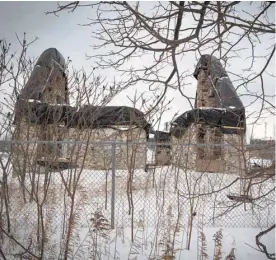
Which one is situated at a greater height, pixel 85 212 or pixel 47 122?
pixel 47 122

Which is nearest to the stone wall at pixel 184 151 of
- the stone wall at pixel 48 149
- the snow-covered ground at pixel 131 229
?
the snow-covered ground at pixel 131 229

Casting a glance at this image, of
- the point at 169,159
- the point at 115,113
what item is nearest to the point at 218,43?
the point at 169,159

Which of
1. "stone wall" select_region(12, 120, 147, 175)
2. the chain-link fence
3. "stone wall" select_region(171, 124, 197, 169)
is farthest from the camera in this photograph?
"stone wall" select_region(171, 124, 197, 169)

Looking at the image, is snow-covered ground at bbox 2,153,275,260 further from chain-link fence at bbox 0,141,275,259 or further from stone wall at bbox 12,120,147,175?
stone wall at bbox 12,120,147,175

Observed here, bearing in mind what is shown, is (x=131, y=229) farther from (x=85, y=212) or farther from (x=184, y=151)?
(x=184, y=151)

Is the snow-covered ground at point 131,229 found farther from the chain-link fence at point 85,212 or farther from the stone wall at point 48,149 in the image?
the stone wall at point 48,149

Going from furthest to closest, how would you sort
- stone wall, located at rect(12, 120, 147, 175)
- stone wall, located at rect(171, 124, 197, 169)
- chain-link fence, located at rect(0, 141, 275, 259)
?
stone wall, located at rect(171, 124, 197, 169)
stone wall, located at rect(12, 120, 147, 175)
chain-link fence, located at rect(0, 141, 275, 259)

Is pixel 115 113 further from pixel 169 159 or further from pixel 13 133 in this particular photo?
pixel 13 133

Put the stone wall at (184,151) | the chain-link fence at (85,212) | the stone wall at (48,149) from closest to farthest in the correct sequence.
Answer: the chain-link fence at (85,212)
the stone wall at (48,149)
the stone wall at (184,151)

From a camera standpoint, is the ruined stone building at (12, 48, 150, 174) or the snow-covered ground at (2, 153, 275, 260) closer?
the snow-covered ground at (2, 153, 275, 260)

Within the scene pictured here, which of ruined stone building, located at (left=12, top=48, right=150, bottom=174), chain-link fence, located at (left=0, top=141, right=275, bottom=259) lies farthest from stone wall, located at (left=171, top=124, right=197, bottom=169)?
ruined stone building, located at (left=12, top=48, right=150, bottom=174)

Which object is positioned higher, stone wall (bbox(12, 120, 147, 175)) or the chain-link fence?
stone wall (bbox(12, 120, 147, 175))

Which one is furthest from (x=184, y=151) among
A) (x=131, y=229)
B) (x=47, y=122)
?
(x=47, y=122)

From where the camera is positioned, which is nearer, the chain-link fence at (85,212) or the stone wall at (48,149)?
the chain-link fence at (85,212)
